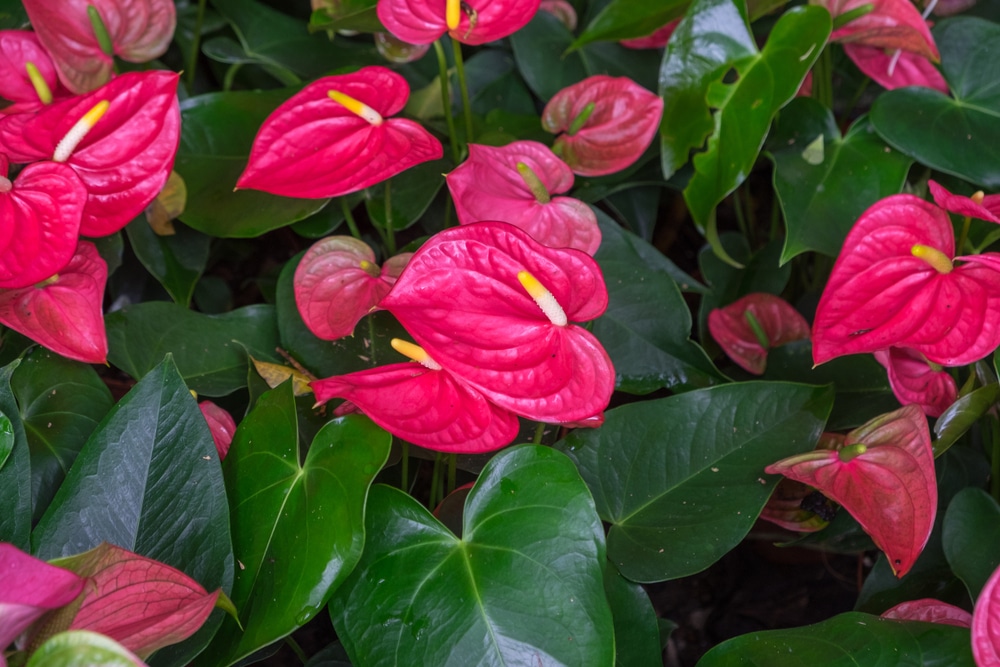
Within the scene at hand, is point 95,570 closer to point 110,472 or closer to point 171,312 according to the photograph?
point 110,472

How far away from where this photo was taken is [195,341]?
861 mm

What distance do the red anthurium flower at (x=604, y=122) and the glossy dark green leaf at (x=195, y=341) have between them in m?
0.40

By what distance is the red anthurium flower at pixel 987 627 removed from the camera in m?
0.57

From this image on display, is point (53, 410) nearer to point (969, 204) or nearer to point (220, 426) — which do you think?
point (220, 426)

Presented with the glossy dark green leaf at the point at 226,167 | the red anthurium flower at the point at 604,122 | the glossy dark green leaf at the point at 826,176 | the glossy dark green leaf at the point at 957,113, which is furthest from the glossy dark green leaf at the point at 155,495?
the glossy dark green leaf at the point at 957,113

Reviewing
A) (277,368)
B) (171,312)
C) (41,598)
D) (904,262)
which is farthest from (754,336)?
(41,598)

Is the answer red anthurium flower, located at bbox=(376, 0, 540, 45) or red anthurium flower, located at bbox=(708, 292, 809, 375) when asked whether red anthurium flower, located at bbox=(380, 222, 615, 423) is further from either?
red anthurium flower, located at bbox=(708, 292, 809, 375)

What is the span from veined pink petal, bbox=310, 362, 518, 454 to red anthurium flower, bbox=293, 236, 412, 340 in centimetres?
12

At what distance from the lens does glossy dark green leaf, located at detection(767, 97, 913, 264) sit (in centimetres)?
93

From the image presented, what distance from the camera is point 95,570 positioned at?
535mm

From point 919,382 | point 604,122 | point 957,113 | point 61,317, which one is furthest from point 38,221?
point 957,113

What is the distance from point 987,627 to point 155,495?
0.64m

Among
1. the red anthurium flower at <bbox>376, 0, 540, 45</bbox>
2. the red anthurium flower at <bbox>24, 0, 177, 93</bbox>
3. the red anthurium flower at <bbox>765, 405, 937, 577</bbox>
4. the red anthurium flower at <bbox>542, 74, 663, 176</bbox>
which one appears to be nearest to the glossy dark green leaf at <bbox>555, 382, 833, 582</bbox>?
the red anthurium flower at <bbox>765, 405, 937, 577</bbox>

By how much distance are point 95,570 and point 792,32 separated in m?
0.87
